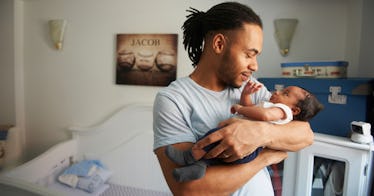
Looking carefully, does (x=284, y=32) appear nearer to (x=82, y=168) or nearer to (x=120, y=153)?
(x=120, y=153)

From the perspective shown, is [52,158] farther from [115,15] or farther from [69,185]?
[115,15]

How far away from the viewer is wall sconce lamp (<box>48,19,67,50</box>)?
1.99m

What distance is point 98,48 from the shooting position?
201 centimetres

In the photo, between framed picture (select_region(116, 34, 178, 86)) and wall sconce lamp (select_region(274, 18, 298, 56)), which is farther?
framed picture (select_region(116, 34, 178, 86))

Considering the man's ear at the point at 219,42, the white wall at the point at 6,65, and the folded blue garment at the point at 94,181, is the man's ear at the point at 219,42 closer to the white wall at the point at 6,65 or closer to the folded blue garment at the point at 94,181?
the folded blue garment at the point at 94,181

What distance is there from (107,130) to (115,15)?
1015 millimetres

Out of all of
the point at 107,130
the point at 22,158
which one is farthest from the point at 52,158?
the point at 22,158

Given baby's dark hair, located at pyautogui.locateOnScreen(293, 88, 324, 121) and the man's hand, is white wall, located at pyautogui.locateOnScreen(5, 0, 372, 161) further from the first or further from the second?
the man's hand

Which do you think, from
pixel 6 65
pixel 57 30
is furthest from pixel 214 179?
pixel 6 65

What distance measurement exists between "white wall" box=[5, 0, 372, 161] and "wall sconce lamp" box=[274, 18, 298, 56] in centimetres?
5

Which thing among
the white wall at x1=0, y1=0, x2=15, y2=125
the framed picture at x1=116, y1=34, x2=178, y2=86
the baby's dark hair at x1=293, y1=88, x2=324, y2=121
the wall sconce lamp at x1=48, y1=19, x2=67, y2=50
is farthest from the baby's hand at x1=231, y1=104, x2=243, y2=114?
the white wall at x1=0, y1=0, x2=15, y2=125

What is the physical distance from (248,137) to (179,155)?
168 mm

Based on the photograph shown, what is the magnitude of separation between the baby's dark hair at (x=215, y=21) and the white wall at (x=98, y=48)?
1.09 metres

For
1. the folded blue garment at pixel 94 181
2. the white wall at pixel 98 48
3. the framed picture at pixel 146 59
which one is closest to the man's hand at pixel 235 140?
the white wall at pixel 98 48
